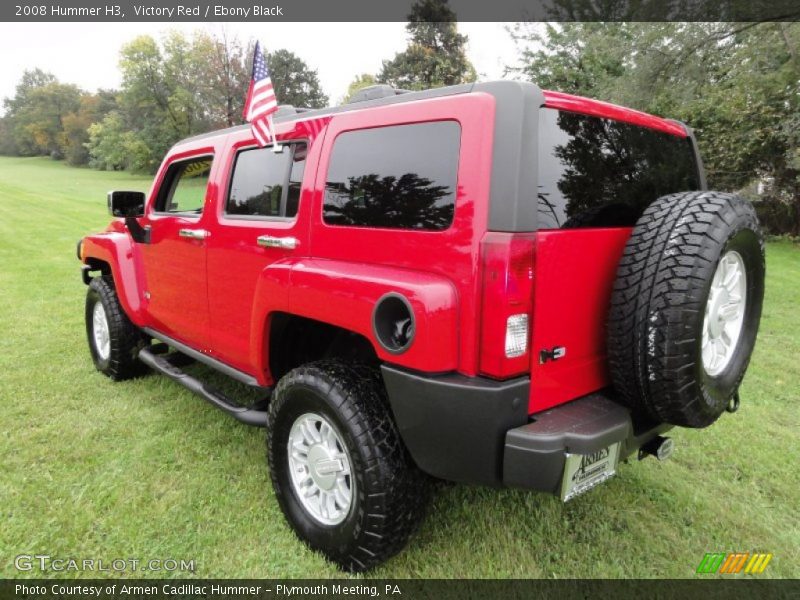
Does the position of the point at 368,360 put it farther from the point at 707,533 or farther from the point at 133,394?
the point at 133,394

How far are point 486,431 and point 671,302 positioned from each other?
2.66 ft

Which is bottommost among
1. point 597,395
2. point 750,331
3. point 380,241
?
point 597,395

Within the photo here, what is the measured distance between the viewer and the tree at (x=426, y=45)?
38.4 m

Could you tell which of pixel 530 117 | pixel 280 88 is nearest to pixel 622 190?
pixel 530 117

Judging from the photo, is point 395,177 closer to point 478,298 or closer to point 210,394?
point 478,298

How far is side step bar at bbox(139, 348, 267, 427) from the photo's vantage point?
284cm

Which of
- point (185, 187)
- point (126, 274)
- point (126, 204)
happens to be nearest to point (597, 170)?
point (185, 187)

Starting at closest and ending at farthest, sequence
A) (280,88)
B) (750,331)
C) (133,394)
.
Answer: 1. (750,331)
2. (133,394)
3. (280,88)

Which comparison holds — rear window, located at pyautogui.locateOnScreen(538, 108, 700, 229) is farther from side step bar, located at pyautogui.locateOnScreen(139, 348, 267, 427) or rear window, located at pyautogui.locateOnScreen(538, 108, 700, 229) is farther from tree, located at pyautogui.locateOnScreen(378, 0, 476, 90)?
tree, located at pyautogui.locateOnScreen(378, 0, 476, 90)

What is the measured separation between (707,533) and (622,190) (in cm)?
174

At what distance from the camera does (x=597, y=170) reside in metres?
2.24

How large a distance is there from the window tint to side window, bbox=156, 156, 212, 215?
128 centimetres

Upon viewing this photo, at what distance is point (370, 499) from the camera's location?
2.12 metres

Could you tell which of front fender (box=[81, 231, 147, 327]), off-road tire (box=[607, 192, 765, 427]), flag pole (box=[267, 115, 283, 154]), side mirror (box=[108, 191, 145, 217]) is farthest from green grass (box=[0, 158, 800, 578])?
flag pole (box=[267, 115, 283, 154])
